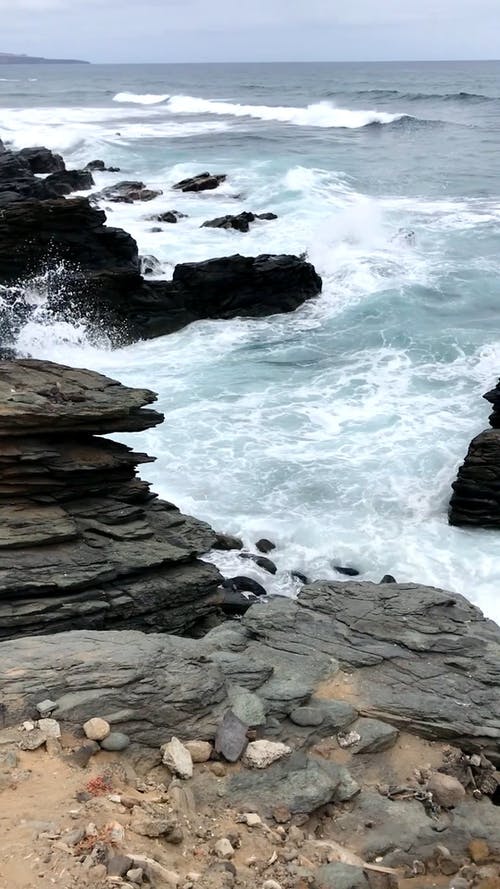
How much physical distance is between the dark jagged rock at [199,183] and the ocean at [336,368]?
1.94 ft

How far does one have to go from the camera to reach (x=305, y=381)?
773 inches

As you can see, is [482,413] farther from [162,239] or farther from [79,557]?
[162,239]

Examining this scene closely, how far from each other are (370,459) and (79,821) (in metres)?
11.4

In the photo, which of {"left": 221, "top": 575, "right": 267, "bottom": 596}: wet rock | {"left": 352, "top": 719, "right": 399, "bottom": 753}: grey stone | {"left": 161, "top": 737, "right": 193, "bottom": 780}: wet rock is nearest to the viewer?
{"left": 161, "top": 737, "right": 193, "bottom": 780}: wet rock

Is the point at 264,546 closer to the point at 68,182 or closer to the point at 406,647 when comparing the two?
the point at 406,647

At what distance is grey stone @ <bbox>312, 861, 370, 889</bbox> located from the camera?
5.26 meters

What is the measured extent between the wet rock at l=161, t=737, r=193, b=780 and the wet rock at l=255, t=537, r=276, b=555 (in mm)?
6840

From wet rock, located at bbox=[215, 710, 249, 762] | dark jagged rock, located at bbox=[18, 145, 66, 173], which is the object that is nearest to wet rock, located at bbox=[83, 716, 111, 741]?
wet rock, located at bbox=[215, 710, 249, 762]

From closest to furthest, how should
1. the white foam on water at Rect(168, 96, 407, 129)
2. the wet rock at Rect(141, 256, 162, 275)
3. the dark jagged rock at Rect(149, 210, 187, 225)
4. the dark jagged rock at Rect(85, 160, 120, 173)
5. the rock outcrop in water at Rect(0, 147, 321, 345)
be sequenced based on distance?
the rock outcrop in water at Rect(0, 147, 321, 345)
the wet rock at Rect(141, 256, 162, 275)
the dark jagged rock at Rect(149, 210, 187, 225)
the dark jagged rock at Rect(85, 160, 120, 173)
the white foam on water at Rect(168, 96, 407, 129)

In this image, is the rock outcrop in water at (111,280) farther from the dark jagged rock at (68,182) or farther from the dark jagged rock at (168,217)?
the dark jagged rock at (68,182)

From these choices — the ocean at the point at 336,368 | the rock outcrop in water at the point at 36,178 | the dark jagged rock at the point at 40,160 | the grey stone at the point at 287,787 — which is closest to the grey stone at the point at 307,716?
the grey stone at the point at 287,787

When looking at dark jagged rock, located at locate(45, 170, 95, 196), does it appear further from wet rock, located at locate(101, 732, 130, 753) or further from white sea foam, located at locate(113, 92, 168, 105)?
white sea foam, located at locate(113, 92, 168, 105)

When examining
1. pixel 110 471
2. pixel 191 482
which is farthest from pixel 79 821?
pixel 191 482

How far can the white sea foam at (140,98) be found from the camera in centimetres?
10712
